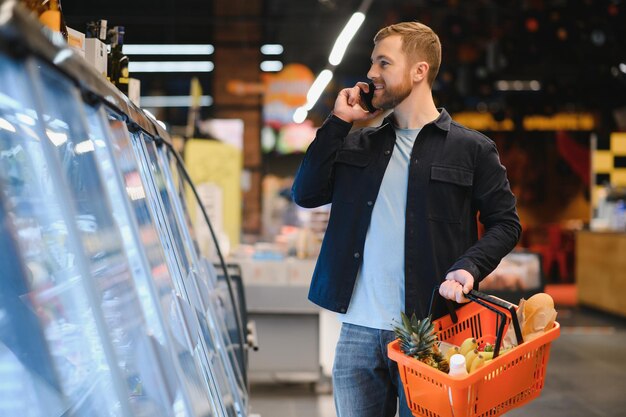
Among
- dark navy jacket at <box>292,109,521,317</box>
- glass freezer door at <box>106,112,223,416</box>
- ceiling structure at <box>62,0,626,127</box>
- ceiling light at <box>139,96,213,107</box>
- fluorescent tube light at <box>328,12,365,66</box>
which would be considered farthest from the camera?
ceiling light at <box>139,96,213,107</box>

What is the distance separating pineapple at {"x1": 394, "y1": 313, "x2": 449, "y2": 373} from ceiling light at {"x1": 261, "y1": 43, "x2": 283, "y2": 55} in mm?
14637

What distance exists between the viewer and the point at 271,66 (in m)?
16.5

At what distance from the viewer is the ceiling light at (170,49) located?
16.3 m

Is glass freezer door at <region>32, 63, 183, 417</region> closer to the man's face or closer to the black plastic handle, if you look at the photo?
the black plastic handle

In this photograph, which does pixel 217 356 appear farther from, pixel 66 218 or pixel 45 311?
pixel 66 218

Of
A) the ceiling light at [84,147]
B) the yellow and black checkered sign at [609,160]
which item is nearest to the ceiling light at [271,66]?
the yellow and black checkered sign at [609,160]

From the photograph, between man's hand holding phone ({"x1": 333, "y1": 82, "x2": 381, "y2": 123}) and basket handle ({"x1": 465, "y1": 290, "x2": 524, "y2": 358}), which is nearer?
basket handle ({"x1": 465, "y1": 290, "x2": 524, "y2": 358})

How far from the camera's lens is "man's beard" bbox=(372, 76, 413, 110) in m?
2.61

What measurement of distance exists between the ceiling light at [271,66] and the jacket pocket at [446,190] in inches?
556

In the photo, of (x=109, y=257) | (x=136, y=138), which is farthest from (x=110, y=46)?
(x=109, y=257)

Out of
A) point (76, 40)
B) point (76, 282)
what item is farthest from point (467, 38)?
point (76, 282)

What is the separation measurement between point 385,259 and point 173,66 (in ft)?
48.4

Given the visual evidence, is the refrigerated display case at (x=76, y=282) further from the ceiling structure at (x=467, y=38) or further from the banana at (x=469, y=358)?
the ceiling structure at (x=467, y=38)

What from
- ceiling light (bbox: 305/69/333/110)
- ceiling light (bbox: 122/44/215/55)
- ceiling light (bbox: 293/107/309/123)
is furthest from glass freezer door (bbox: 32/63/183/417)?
ceiling light (bbox: 122/44/215/55)
